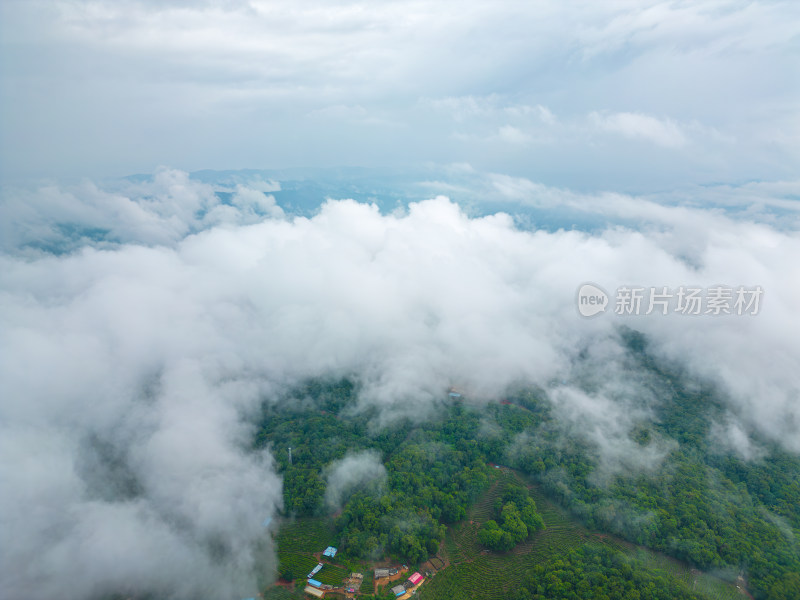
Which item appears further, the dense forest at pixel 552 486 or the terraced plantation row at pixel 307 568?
the terraced plantation row at pixel 307 568

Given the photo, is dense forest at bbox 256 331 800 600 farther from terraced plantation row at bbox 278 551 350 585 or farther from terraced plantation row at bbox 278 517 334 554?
terraced plantation row at bbox 278 551 350 585

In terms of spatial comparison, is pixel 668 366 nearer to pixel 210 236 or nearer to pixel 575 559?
pixel 575 559

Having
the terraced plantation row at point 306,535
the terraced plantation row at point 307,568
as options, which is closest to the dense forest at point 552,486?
the terraced plantation row at point 306,535

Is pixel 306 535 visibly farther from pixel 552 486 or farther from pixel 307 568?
pixel 552 486

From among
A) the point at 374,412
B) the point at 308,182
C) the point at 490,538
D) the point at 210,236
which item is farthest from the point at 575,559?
the point at 308,182

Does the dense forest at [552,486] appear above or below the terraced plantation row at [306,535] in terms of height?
above

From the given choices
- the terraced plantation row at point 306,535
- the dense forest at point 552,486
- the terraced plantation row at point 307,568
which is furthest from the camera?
the terraced plantation row at point 306,535

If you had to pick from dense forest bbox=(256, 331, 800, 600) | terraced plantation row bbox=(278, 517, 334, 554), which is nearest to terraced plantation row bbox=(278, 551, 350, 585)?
terraced plantation row bbox=(278, 517, 334, 554)

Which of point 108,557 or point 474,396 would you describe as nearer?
point 108,557

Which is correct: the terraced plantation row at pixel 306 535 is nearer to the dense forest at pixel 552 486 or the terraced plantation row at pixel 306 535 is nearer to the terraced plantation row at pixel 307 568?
the terraced plantation row at pixel 307 568
